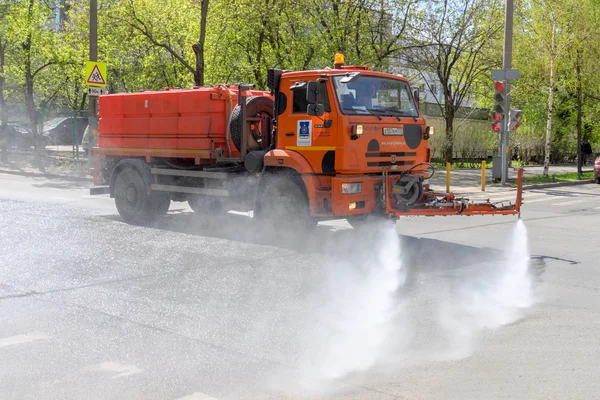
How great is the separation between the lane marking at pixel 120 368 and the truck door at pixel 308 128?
5653 mm

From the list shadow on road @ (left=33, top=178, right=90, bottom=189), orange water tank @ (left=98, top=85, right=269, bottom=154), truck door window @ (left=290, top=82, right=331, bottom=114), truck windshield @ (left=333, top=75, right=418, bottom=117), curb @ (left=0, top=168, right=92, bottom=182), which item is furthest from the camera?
→ curb @ (left=0, top=168, right=92, bottom=182)

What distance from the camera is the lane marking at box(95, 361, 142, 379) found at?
4966mm

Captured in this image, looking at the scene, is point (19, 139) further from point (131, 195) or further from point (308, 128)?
point (308, 128)

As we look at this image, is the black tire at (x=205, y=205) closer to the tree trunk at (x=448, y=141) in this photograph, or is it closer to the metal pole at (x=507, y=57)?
the metal pole at (x=507, y=57)

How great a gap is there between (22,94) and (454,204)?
36.6m

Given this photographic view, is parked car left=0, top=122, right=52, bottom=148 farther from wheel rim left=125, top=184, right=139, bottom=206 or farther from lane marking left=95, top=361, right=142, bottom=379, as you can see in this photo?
lane marking left=95, top=361, right=142, bottom=379

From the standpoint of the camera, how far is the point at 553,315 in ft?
21.6

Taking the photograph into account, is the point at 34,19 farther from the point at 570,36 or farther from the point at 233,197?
the point at 570,36

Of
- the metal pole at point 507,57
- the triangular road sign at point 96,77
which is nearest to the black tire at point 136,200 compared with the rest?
the triangular road sign at point 96,77

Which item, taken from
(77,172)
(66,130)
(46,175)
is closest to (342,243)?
(46,175)

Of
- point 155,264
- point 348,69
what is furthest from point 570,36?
point 155,264

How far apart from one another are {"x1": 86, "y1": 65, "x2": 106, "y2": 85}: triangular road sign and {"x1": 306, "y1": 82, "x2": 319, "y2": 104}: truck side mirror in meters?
12.2

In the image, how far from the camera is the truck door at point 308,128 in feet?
33.7

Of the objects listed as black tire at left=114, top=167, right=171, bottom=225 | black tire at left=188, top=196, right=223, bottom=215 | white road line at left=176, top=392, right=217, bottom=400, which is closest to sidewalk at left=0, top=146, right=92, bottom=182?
black tire at left=114, top=167, right=171, bottom=225
